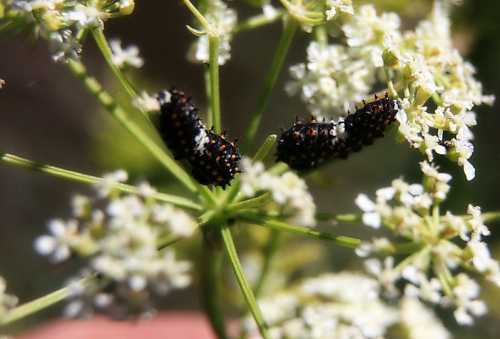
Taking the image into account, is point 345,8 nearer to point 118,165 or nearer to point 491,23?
point 491,23

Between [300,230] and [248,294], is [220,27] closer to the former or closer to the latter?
[300,230]

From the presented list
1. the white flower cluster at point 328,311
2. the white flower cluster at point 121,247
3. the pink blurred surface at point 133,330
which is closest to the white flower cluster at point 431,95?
the white flower cluster at point 328,311

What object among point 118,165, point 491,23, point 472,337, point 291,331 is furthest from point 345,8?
point 118,165

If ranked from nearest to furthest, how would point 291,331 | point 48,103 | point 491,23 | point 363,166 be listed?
point 291,331
point 491,23
point 363,166
point 48,103

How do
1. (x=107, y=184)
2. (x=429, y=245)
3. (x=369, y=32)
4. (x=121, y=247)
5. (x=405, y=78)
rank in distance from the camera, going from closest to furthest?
(x=121, y=247) < (x=107, y=184) < (x=429, y=245) < (x=405, y=78) < (x=369, y=32)

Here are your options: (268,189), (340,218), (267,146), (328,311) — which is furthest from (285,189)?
(328,311)

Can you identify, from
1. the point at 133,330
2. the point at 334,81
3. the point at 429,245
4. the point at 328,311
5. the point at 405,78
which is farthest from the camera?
the point at 133,330
